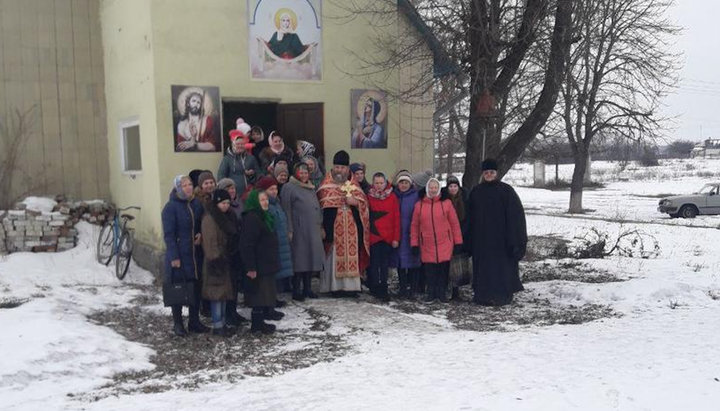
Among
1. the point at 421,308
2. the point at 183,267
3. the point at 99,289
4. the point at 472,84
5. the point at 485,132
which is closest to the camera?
the point at 183,267

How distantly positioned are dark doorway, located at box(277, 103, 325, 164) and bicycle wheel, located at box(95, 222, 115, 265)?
3.05 metres

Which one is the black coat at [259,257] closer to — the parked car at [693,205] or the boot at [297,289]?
the boot at [297,289]

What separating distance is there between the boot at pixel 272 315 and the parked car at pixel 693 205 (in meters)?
21.6

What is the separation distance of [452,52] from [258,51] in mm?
2868

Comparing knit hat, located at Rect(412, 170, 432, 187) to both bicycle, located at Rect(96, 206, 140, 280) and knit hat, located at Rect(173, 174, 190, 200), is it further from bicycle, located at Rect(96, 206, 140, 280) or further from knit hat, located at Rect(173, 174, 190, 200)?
bicycle, located at Rect(96, 206, 140, 280)

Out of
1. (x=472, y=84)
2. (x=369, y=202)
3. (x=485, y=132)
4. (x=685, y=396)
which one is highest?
(x=472, y=84)

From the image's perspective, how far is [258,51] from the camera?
9797mm

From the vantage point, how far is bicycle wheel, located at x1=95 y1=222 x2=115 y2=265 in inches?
400

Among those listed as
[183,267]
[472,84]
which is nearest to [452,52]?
[472,84]

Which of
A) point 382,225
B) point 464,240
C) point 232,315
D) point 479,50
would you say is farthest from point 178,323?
point 479,50

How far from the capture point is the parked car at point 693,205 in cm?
2500

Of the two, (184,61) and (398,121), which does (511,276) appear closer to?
(398,121)

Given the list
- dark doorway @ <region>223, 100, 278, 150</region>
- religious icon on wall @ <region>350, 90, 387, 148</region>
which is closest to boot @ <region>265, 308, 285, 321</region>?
religious icon on wall @ <region>350, 90, 387, 148</region>

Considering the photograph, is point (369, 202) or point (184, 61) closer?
point (369, 202)
